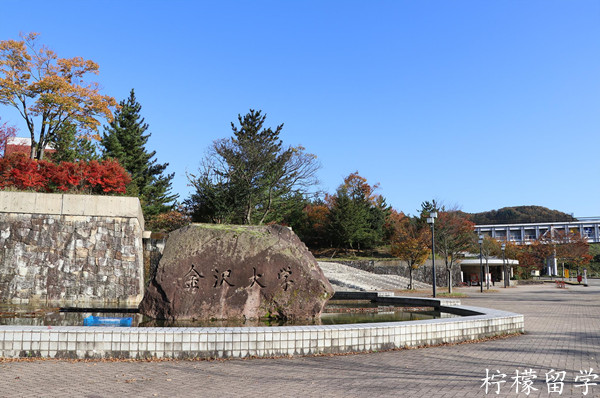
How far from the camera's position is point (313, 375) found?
564cm

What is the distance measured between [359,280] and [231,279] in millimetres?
23690

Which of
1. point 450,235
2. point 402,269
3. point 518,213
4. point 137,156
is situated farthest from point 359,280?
point 518,213

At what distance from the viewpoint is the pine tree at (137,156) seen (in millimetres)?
31922

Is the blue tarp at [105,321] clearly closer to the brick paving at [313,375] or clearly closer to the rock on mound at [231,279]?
the rock on mound at [231,279]

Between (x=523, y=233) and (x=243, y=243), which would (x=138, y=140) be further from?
(x=523, y=233)

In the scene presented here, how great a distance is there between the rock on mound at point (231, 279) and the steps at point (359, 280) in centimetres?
1888

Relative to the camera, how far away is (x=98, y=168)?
707 inches

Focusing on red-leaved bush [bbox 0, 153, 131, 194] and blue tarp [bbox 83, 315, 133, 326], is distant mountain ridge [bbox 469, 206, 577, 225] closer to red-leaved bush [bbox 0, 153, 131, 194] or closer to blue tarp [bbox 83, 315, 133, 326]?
red-leaved bush [bbox 0, 153, 131, 194]

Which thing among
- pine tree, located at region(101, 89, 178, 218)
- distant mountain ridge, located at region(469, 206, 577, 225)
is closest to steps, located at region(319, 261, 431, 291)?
pine tree, located at region(101, 89, 178, 218)

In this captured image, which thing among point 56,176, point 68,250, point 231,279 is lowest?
point 231,279

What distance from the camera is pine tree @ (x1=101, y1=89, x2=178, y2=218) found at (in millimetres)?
31922

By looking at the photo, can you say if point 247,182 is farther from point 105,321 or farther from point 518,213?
point 518,213

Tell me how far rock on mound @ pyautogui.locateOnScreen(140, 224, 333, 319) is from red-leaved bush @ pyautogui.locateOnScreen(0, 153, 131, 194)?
11056 mm

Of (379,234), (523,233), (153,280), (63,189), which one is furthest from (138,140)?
(523,233)
